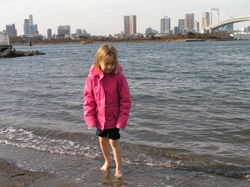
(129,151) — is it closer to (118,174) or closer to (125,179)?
(118,174)

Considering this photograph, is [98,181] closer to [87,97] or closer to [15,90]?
[87,97]

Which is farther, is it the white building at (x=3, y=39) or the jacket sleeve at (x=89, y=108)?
the white building at (x=3, y=39)

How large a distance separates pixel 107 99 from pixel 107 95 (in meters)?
0.05

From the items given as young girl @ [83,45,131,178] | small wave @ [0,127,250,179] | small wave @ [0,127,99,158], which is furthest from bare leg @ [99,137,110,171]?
small wave @ [0,127,99,158]

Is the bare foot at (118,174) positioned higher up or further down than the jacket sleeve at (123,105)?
further down

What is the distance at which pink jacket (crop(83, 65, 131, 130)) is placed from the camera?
14.0 feet

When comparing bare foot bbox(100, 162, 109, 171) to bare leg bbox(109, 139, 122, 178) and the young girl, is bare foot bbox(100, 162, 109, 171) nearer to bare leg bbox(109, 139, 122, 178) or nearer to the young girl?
bare leg bbox(109, 139, 122, 178)

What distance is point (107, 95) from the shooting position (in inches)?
168

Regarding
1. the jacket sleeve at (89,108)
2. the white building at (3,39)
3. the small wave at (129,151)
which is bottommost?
the small wave at (129,151)

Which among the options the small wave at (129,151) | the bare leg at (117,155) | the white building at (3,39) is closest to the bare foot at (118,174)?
the bare leg at (117,155)

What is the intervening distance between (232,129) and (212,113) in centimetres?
157

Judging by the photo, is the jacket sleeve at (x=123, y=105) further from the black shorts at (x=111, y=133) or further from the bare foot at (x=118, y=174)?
the bare foot at (x=118, y=174)

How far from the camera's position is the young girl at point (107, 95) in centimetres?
415

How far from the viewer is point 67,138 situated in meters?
6.67
